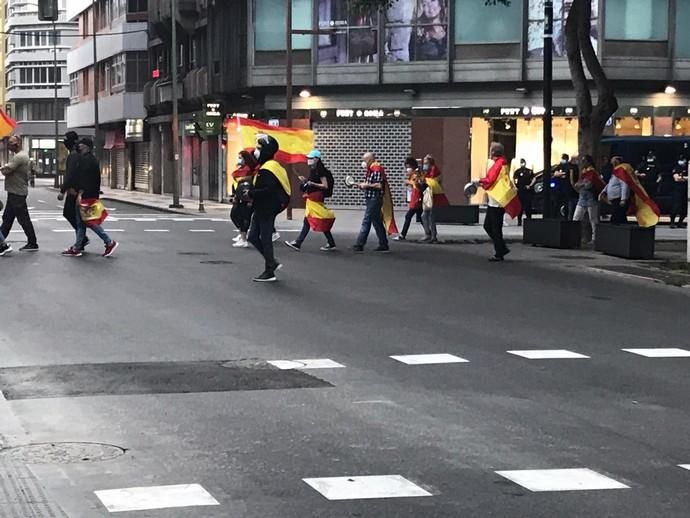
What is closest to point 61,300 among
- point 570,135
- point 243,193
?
point 243,193

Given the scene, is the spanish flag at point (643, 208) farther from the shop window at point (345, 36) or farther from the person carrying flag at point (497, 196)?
the shop window at point (345, 36)

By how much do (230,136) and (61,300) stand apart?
34.6 metres

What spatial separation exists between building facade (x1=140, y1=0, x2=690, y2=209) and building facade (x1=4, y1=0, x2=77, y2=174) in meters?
78.4

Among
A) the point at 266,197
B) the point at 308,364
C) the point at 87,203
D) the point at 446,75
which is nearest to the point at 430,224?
the point at 87,203

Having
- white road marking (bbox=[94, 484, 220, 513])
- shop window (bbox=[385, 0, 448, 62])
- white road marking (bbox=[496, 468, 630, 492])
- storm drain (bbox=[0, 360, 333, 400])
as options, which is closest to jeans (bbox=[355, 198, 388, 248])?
storm drain (bbox=[0, 360, 333, 400])

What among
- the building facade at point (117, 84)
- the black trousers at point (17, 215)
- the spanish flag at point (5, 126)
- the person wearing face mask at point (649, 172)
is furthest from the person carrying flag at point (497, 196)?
the building facade at point (117, 84)

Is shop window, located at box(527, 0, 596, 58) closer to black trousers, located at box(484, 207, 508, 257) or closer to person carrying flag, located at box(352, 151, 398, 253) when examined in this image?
person carrying flag, located at box(352, 151, 398, 253)

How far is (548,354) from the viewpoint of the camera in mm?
10477

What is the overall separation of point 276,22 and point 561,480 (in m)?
37.9

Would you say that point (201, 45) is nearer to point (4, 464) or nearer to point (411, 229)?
point (411, 229)

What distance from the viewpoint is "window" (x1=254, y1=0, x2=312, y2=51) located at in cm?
4262

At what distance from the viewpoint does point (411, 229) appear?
1177 inches

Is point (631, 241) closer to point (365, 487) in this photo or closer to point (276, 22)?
point (365, 487)

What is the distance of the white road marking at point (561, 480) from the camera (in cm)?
607
